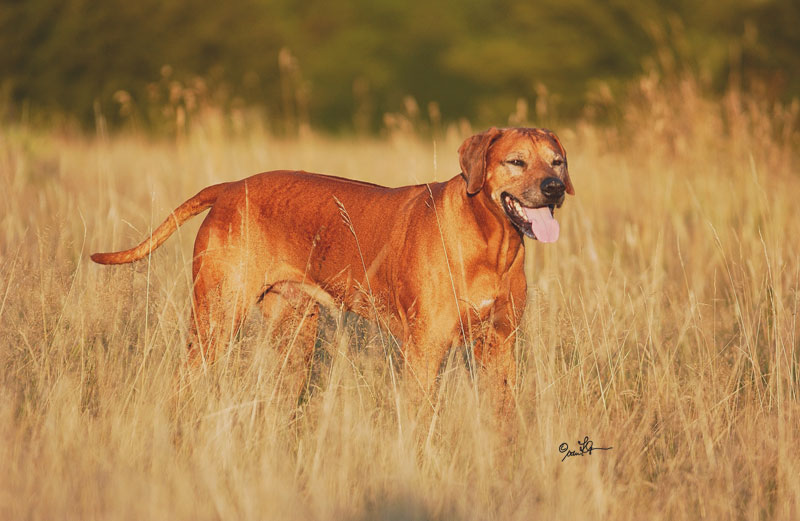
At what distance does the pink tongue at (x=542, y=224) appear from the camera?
11.6ft

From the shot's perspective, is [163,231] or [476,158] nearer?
[476,158]

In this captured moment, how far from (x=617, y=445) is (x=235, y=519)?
142 cm

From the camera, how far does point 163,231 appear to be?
406cm

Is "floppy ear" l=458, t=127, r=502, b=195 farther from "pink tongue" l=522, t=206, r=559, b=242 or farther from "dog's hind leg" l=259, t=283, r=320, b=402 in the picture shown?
"dog's hind leg" l=259, t=283, r=320, b=402

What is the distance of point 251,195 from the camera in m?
4.11

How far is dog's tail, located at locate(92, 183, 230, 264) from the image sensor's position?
4.00m

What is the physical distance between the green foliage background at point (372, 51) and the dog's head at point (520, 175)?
474 cm

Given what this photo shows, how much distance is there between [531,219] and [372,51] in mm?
26002

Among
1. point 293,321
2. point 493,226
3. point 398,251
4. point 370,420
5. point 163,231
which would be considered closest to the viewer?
point 370,420

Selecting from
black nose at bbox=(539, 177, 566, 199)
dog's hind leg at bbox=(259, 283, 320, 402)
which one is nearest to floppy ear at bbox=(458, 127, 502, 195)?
black nose at bbox=(539, 177, 566, 199)

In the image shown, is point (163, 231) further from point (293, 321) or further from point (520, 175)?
point (520, 175)
